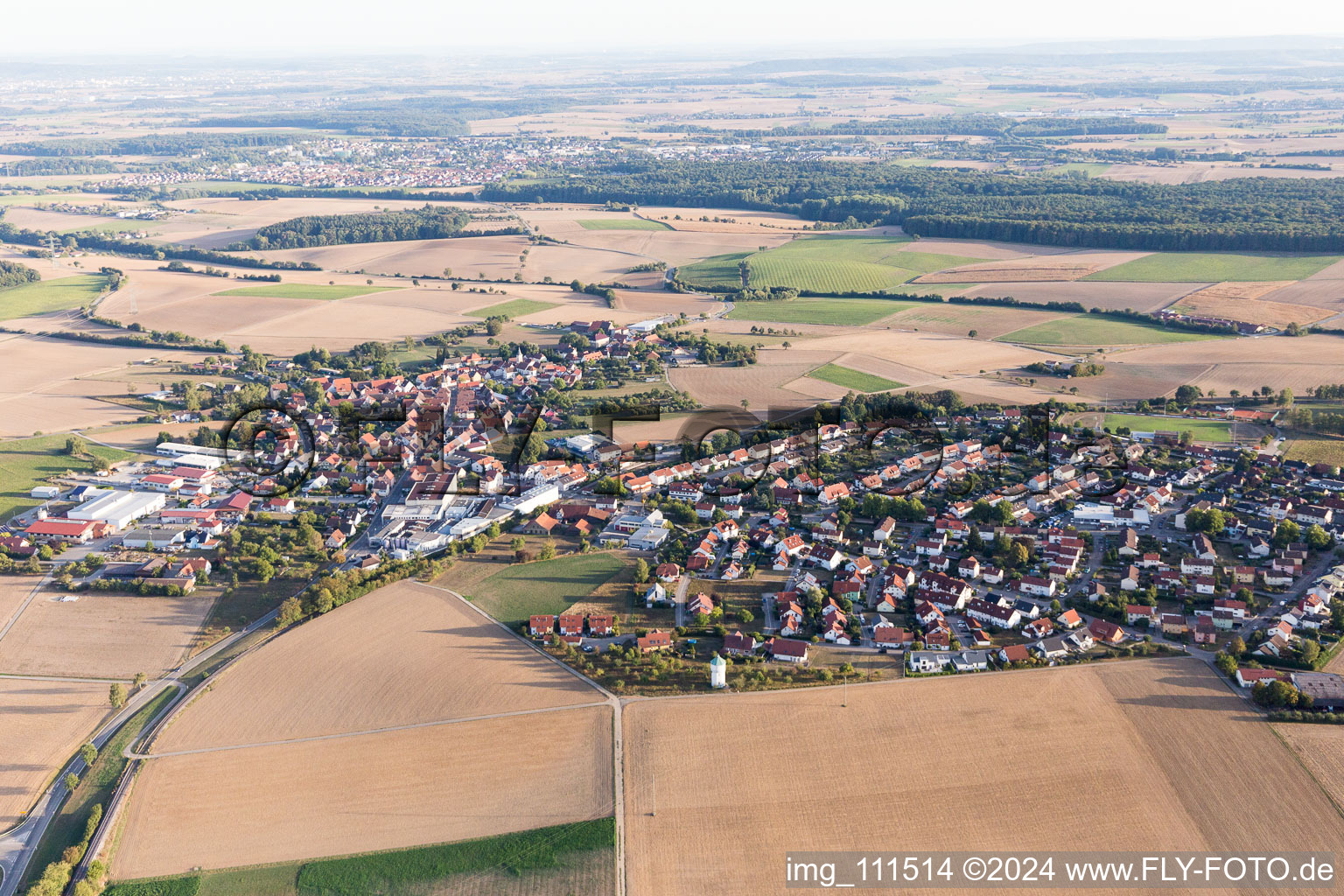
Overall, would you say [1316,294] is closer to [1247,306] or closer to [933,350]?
[1247,306]

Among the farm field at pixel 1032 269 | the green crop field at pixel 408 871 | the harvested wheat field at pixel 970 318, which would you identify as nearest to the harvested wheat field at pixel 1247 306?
the harvested wheat field at pixel 970 318

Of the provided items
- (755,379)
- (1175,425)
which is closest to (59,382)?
(755,379)

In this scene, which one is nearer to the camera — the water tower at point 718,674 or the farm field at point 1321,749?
the farm field at point 1321,749

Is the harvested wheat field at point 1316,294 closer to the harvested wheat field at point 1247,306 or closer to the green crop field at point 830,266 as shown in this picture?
the harvested wheat field at point 1247,306

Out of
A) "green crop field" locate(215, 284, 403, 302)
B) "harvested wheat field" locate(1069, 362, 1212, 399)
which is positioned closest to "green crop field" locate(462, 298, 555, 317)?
"green crop field" locate(215, 284, 403, 302)

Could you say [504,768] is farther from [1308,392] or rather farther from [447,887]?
[1308,392]

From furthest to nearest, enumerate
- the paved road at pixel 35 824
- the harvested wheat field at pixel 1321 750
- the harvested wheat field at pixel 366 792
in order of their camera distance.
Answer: the harvested wheat field at pixel 1321 750, the harvested wheat field at pixel 366 792, the paved road at pixel 35 824
